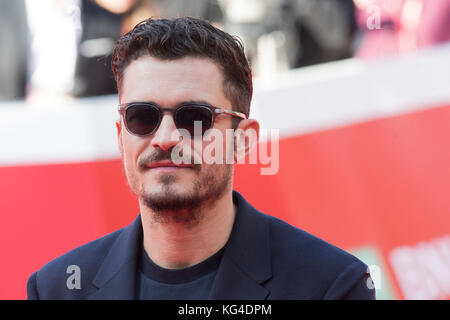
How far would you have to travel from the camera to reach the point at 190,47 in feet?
4.94

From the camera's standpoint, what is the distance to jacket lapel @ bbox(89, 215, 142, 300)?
4.96 ft

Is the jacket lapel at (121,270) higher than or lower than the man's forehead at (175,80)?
lower

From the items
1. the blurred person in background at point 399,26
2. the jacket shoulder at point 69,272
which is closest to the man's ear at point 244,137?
the jacket shoulder at point 69,272

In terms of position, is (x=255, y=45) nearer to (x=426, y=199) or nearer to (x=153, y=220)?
(x=426, y=199)

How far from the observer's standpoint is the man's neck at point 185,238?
1.54 m

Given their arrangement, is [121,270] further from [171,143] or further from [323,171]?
[323,171]

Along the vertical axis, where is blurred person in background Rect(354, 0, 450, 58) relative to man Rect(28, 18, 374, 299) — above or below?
above

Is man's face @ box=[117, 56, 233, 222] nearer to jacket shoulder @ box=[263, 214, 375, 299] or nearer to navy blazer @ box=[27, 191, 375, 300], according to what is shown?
navy blazer @ box=[27, 191, 375, 300]

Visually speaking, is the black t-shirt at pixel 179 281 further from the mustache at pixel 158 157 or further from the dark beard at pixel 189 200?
the mustache at pixel 158 157

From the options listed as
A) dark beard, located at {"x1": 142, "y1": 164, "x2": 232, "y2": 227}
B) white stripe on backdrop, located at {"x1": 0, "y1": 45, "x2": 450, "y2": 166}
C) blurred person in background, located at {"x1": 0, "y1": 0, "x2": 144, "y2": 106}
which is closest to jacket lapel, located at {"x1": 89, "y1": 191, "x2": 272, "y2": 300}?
dark beard, located at {"x1": 142, "y1": 164, "x2": 232, "y2": 227}

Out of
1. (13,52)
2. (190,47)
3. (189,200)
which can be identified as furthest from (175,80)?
(13,52)

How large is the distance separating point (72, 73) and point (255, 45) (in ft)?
3.27

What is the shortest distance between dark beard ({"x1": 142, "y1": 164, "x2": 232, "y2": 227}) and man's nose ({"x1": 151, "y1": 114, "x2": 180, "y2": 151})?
0.29 ft

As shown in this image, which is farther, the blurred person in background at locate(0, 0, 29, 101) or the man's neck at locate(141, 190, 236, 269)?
the blurred person in background at locate(0, 0, 29, 101)
